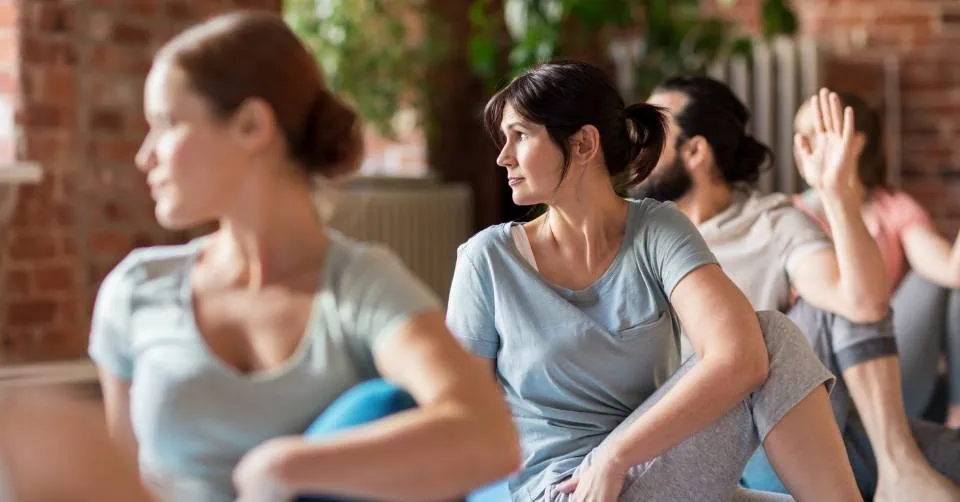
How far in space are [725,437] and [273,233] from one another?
2.46 ft

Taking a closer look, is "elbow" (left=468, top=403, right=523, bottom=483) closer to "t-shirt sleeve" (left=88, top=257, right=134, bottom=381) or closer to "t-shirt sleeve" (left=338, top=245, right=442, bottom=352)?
"t-shirt sleeve" (left=338, top=245, right=442, bottom=352)

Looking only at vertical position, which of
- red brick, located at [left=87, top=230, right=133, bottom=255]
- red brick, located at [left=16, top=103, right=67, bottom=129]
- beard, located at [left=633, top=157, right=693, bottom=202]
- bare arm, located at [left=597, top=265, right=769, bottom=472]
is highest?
red brick, located at [left=16, top=103, right=67, bottom=129]

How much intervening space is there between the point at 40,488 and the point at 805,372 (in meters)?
1.03

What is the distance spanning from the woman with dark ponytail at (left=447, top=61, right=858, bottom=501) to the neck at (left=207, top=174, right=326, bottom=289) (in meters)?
0.56

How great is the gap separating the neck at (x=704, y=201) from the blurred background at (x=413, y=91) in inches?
26.7

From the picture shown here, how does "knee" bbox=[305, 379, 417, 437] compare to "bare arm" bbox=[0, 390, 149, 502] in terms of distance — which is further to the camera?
"knee" bbox=[305, 379, 417, 437]

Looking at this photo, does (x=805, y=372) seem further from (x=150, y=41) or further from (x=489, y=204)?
(x=489, y=204)

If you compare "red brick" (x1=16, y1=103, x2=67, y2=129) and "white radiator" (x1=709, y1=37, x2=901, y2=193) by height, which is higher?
"red brick" (x1=16, y1=103, x2=67, y2=129)

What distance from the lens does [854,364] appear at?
87.2 inches

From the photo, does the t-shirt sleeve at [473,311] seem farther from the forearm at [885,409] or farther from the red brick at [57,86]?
the red brick at [57,86]

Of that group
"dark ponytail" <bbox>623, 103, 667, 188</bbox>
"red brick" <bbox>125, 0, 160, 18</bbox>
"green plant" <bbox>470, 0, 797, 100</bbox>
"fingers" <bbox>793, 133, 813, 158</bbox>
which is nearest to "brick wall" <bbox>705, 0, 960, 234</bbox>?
"green plant" <bbox>470, 0, 797, 100</bbox>

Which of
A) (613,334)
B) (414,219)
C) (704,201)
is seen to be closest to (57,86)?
(414,219)

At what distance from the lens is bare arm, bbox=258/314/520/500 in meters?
1.03

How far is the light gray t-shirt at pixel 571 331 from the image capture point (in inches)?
66.9
